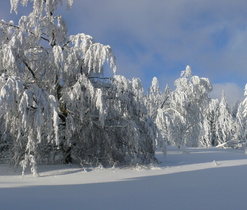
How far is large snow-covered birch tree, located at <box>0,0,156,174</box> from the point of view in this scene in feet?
23.9

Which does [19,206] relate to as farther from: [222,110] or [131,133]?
[222,110]

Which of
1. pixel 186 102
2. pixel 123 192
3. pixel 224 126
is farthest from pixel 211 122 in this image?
pixel 123 192

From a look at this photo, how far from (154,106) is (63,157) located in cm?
1139

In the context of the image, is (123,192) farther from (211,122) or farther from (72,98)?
(211,122)

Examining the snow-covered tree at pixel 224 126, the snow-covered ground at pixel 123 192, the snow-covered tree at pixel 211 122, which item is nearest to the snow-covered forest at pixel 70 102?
the snow-covered ground at pixel 123 192

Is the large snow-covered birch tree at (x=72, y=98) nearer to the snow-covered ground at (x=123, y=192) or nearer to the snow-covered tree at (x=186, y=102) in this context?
the snow-covered ground at (x=123, y=192)

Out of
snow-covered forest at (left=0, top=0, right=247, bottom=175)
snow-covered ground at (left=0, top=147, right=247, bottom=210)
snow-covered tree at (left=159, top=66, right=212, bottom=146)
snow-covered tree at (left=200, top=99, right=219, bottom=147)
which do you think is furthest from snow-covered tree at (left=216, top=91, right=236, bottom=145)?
snow-covered ground at (left=0, top=147, right=247, bottom=210)

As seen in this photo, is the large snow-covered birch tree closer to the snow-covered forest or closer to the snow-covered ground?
the snow-covered forest

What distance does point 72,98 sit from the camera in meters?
7.23

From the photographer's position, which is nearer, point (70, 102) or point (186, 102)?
point (70, 102)

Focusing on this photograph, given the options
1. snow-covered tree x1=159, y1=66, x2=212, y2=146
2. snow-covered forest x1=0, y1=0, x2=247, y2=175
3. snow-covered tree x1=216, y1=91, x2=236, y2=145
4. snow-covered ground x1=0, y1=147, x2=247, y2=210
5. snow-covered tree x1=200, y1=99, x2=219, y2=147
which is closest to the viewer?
snow-covered ground x1=0, y1=147, x2=247, y2=210

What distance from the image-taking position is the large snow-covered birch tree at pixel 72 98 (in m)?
7.28

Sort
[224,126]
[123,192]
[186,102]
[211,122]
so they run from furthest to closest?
[211,122] < [224,126] < [186,102] < [123,192]

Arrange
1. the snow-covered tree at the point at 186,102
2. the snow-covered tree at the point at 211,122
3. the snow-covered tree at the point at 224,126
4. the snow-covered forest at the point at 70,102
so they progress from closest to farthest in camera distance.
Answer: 1. the snow-covered forest at the point at 70,102
2. the snow-covered tree at the point at 186,102
3. the snow-covered tree at the point at 224,126
4. the snow-covered tree at the point at 211,122
